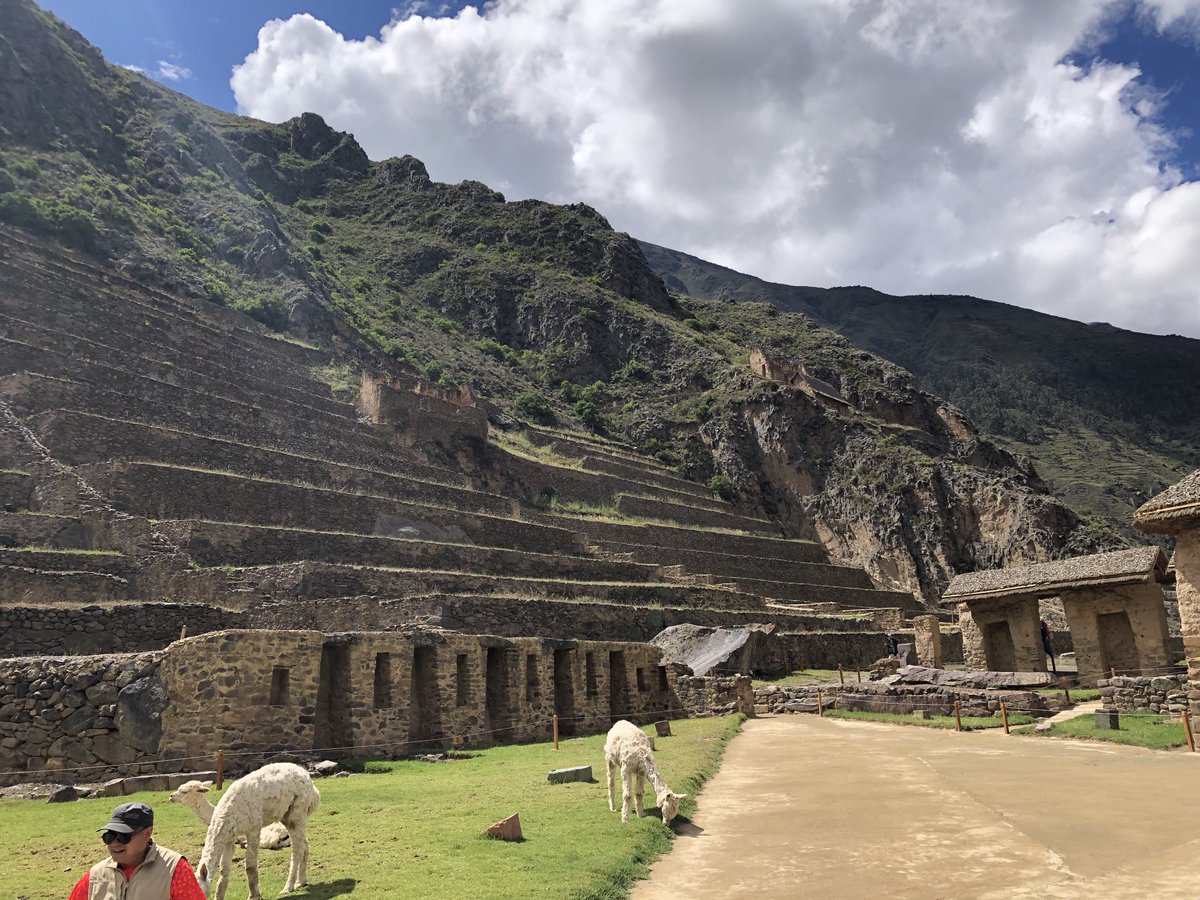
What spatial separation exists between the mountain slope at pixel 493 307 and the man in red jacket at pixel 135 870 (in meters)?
36.9

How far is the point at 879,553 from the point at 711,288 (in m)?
144

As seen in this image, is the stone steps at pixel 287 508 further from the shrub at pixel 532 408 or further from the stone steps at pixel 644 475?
the shrub at pixel 532 408

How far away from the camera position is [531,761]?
1367 cm

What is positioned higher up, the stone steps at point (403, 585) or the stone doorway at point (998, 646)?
the stone steps at point (403, 585)

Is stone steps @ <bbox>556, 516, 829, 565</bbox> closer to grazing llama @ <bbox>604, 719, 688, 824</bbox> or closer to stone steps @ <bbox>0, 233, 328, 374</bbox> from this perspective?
stone steps @ <bbox>0, 233, 328, 374</bbox>

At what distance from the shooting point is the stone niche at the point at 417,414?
39.9 metres

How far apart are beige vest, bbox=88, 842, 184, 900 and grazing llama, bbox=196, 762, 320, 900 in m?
2.41

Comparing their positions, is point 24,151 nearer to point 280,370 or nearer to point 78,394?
point 280,370

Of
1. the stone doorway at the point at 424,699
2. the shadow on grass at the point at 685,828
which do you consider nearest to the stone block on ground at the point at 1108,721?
the shadow on grass at the point at 685,828

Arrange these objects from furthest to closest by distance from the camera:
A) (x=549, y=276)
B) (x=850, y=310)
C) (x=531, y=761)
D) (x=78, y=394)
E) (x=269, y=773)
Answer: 1. (x=850, y=310)
2. (x=549, y=276)
3. (x=78, y=394)
4. (x=531, y=761)
5. (x=269, y=773)

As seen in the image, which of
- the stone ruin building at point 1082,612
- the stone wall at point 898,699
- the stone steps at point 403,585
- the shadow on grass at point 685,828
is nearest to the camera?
the shadow on grass at point 685,828

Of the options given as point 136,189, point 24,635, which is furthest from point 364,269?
point 24,635

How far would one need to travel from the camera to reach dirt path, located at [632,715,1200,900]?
6242 mm

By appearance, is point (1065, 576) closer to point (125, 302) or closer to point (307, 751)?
point (307, 751)
